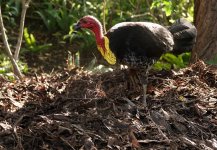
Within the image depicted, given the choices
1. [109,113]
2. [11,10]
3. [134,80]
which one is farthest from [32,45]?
[109,113]

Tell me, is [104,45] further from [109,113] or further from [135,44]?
[109,113]

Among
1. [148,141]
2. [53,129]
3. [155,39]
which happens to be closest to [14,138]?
[53,129]

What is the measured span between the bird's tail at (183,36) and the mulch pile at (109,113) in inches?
15.6

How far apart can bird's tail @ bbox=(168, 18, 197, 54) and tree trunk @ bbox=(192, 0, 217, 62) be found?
1.02 ft

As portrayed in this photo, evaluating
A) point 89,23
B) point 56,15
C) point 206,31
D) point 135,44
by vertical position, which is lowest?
point 56,15

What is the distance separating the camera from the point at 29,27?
30.7 feet

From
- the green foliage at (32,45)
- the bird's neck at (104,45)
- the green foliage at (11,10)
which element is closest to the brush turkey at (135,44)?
the bird's neck at (104,45)

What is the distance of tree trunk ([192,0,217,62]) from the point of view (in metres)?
5.56

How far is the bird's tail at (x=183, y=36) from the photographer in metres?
5.18

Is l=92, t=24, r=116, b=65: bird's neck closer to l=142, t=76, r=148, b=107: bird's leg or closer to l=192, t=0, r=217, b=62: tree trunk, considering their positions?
l=142, t=76, r=148, b=107: bird's leg

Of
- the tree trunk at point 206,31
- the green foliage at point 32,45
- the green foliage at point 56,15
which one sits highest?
the tree trunk at point 206,31

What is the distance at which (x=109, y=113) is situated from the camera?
3.84 metres

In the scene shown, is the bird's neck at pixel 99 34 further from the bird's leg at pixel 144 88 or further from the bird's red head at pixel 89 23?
the bird's leg at pixel 144 88

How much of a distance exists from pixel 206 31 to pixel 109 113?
2255mm
